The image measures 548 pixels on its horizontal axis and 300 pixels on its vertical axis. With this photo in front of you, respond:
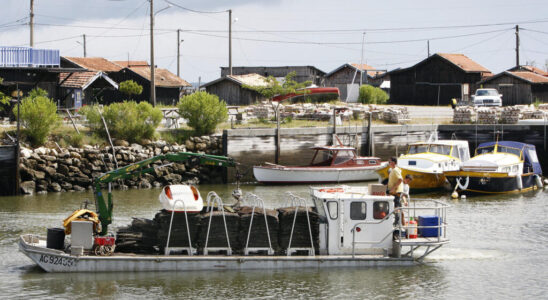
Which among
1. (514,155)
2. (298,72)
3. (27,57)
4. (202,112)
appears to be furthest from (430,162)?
(298,72)

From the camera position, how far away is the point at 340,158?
138ft

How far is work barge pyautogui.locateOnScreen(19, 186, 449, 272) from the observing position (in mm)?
19969

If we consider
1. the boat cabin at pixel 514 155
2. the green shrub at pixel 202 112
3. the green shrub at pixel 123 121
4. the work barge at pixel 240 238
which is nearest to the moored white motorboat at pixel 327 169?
the green shrub at pixel 202 112

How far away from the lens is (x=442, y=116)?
54062 millimetres

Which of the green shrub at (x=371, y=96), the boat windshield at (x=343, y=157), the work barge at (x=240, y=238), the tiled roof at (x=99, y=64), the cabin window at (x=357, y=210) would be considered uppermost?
the tiled roof at (x=99, y=64)

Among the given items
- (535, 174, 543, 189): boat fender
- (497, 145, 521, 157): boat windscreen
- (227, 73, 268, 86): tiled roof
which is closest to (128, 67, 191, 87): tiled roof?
(227, 73, 268, 86): tiled roof

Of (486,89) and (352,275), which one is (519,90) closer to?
(486,89)

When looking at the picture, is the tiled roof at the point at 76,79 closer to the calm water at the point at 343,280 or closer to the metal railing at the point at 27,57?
the metal railing at the point at 27,57

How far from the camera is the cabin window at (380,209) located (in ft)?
67.3

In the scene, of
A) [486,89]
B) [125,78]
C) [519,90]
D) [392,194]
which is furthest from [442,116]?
[392,194]

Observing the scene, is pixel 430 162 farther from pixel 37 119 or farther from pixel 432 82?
pixel 432 82

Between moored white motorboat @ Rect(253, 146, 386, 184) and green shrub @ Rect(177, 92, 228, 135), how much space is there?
14.2 ft

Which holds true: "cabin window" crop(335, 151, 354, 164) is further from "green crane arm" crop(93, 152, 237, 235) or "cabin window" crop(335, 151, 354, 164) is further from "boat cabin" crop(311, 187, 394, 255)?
"boat cabin" crop(311, 187, 394, 255)

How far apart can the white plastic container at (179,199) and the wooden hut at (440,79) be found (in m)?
50.0
